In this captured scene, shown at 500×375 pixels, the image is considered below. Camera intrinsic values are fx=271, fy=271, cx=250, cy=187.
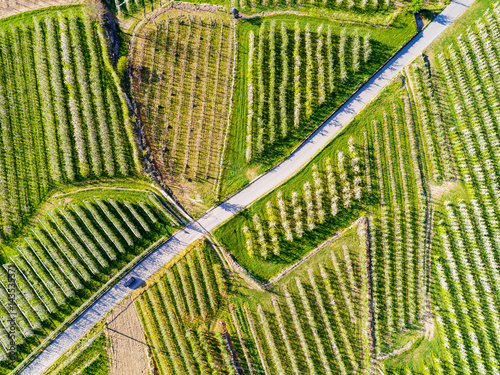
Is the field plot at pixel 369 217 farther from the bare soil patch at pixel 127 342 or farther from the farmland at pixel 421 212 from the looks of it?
the bare soil patch at pixel 127 342

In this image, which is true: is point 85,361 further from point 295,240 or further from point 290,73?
point 290,73

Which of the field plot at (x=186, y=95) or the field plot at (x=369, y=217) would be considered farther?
the field plot at (x=186, y=95)

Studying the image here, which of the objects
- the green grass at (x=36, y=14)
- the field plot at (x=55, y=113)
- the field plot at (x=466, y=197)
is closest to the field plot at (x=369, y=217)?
the field plot at (x=466, y=197)

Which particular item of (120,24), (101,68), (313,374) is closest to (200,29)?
(120,24)

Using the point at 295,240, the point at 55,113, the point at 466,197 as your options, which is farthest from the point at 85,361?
the point at 466,197

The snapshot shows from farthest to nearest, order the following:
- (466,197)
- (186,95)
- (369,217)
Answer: (186,95)
(466,197)
(369,217)

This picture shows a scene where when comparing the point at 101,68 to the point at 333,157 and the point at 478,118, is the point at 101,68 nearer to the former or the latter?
the point at 333,157
